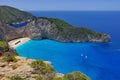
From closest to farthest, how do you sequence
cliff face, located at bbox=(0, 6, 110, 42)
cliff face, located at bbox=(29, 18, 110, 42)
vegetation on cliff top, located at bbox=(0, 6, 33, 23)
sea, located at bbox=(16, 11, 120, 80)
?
sea, located at bbox=(16, 11, 120, 80), cliff face, located at bbox=(0, 6, 110, 42), cliff face, located at bbox=(29, 18, 110, 42), vegetation on cliff top, located at bbox=(0, 6, 33, 23)

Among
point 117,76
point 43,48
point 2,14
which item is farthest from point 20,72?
point 2,14

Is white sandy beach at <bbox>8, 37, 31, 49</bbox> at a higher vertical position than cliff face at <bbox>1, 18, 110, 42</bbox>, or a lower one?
lower

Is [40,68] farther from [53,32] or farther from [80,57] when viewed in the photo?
[53,32]

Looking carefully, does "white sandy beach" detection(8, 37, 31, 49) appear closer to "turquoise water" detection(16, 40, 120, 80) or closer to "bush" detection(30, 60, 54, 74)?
"turquoise water" detection(16, 40, 120, 80)

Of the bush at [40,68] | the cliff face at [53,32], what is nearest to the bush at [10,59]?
the bush at [40,68]

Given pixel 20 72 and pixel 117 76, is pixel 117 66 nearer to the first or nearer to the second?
pixel 117 76

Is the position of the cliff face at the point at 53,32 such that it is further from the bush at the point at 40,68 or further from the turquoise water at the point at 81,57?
the bush at the point at 40,68

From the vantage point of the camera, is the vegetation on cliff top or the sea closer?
the sea

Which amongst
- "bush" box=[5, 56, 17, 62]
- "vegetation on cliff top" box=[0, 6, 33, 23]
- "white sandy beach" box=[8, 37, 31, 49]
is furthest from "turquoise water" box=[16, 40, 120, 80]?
"vegetation on cliff top" box=[0, 6, 33, 23]

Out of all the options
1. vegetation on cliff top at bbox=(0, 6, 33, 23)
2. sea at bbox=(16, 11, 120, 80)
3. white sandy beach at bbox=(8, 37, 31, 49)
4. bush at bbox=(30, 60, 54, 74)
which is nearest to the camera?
bush at bbox=(30, 60, 54, 74)
